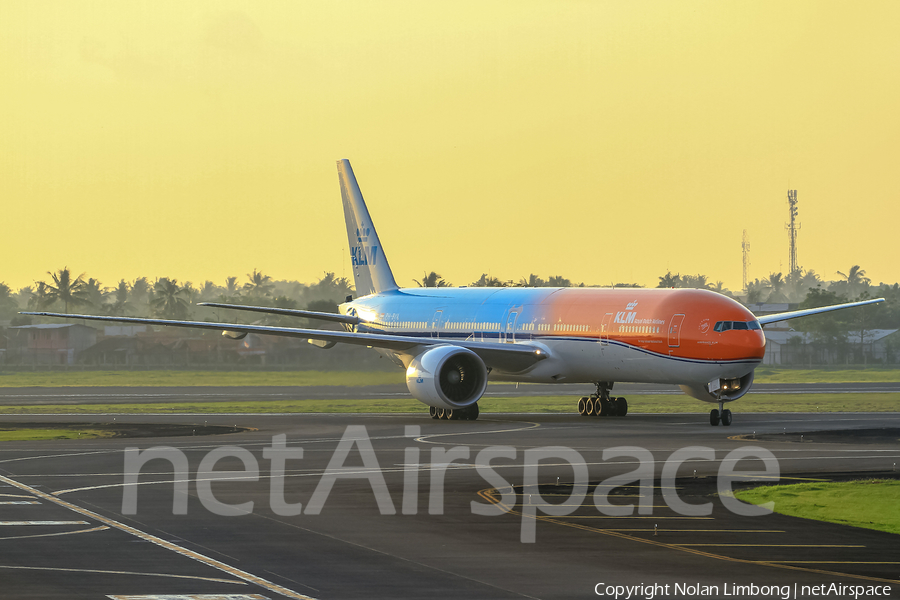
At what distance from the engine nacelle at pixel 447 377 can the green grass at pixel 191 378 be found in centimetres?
2087

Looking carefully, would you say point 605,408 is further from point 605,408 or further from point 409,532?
point 409,532

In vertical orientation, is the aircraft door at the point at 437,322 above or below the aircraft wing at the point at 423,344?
above

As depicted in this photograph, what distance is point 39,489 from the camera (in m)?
25.7

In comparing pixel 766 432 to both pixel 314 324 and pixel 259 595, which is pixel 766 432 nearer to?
pixel 259 595

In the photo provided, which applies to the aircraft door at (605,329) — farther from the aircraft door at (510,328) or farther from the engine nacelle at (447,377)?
the aircraft door at (510,328)

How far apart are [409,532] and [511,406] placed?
1411 inches

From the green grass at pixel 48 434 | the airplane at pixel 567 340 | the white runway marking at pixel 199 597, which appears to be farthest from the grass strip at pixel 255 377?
the white runway marking at pixel 199 597

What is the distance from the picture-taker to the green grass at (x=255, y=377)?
73750 millimetres

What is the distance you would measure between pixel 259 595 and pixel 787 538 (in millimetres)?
8337

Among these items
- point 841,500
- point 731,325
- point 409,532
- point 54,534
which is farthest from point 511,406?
point 54,534

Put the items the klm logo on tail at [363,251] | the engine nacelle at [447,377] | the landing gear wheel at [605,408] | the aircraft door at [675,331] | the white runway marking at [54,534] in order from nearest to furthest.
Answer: the white runway marking at [54,534] < the aircraft door at [675,331] < the engine nacelle at [447,377] < the landing gear wheel at [605,408] < the klm logo on tail at [363,251]

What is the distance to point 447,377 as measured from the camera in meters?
46.9

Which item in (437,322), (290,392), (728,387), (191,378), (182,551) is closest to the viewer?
(182,551)

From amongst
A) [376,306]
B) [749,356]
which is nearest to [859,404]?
[749,356]
